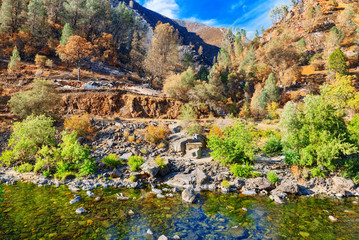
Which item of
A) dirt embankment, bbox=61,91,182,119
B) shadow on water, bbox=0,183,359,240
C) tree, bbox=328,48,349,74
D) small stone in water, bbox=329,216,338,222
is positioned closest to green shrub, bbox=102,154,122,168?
shadow on water, bbox=0,183,359,240

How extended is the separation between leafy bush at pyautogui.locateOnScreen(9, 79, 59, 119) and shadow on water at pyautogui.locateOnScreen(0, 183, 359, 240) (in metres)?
12.9

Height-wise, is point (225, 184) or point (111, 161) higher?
point (111, 161)

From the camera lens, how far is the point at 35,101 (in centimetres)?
2086

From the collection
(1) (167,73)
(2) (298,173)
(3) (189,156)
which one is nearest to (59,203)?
(3) (189,156)

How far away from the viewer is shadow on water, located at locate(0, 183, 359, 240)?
7.62 metres

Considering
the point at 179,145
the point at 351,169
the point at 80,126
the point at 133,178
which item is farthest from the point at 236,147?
the point at 80,126

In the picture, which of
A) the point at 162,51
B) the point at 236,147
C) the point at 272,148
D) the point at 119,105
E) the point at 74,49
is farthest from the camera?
the point at 162,51

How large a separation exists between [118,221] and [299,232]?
26.2 feet

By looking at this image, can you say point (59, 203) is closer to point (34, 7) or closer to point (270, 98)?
point (270, 98)

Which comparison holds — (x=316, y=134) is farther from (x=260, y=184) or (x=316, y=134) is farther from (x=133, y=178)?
(x=133, y=178)

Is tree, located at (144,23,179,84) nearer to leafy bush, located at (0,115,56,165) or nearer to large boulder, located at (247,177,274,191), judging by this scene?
leafy bush, located at (0,115,56,165)

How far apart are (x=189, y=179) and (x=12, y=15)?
58639mm

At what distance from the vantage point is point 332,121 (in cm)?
1394

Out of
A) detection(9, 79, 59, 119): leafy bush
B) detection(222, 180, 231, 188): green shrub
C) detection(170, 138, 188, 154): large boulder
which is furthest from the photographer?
detection(9, 79, 59, 119): leafy bush
